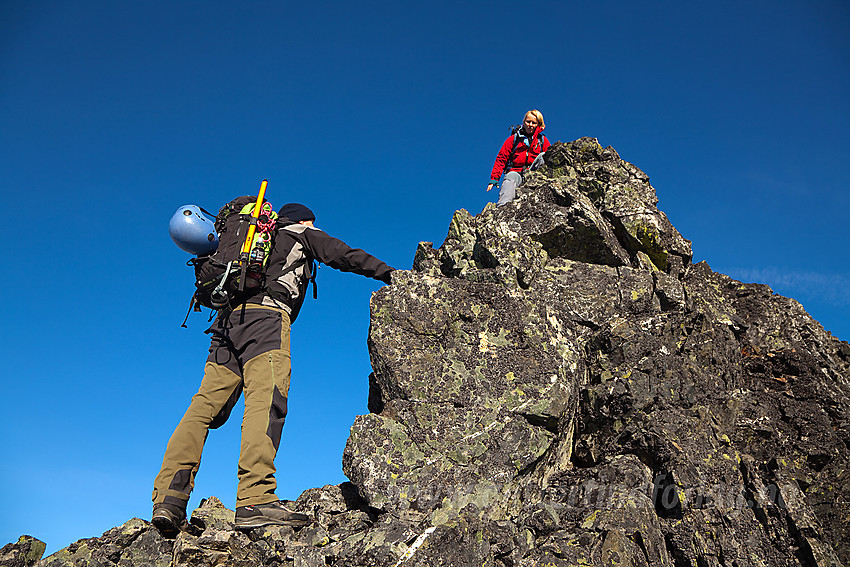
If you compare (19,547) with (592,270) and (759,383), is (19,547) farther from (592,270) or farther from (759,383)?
(759,383)

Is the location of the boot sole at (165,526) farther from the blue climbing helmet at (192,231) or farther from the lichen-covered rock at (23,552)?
the blue climbing helmet at (192,231)

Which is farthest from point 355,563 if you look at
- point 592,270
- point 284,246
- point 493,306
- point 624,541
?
point 592,270

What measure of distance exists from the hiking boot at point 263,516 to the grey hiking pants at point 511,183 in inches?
340

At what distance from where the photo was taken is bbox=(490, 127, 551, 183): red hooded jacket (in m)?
15.6

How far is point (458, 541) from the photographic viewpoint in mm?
7168

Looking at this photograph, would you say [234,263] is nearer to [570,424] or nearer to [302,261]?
[302,261]

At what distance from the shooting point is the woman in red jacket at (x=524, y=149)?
15633 millimetres

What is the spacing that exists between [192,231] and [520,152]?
9436mm

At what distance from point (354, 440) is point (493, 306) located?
3.08 m

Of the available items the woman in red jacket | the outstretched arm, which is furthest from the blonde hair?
the outstretched arm

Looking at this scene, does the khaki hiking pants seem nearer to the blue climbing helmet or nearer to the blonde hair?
the blue climbing helmet

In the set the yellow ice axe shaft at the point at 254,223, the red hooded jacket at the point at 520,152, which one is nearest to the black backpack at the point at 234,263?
the yellow ice axe shaft at the point at 254,223

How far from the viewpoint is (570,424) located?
906 cm

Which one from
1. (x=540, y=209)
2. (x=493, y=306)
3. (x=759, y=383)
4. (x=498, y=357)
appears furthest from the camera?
(x=540, y=209)
